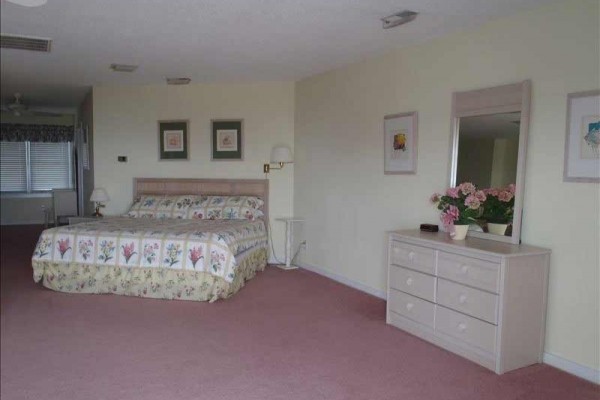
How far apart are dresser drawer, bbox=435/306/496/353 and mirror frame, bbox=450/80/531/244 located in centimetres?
57

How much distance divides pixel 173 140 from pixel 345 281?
276 centimetres

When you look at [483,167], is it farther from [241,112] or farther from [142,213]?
[142,213]

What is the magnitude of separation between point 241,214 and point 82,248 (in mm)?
1647

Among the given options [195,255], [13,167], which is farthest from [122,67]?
[13,167]

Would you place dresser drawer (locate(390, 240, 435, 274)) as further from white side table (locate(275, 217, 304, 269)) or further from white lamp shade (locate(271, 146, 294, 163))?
white lamp shade (locate(271, 146, 294, 163))

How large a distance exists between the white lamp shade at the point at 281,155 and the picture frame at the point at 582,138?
2899mm

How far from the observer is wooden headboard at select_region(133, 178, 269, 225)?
5230 millimetres

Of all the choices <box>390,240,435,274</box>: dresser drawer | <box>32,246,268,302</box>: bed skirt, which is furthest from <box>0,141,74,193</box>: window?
<box>390,240,435,274</box>: dresser drawer

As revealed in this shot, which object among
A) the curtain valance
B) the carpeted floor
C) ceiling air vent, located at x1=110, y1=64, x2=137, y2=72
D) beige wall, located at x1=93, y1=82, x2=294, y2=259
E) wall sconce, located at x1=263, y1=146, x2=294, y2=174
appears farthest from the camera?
the curtain valance

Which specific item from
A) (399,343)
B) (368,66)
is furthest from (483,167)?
(368,66)

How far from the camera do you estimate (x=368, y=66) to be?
13.1 feet

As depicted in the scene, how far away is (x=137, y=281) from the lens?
3.86 m

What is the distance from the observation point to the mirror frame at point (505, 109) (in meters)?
2.66

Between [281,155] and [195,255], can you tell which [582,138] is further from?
[281,155]
